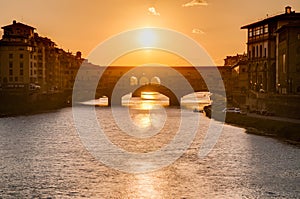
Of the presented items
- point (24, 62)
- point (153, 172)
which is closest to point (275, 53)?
point (24, 62)

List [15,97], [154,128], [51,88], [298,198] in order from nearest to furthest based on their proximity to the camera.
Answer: [298,198] < [154,128] < [15,97] < [51,88]

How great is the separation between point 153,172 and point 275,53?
A: 4821 cm

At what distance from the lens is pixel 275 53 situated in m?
78.2

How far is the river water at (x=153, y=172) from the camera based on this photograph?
28.8m

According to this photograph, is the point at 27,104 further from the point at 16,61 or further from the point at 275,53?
the point at 275,53

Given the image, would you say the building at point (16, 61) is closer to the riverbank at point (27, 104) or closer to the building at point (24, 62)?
the building at point (24, 62)

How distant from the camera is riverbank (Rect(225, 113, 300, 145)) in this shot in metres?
45.8

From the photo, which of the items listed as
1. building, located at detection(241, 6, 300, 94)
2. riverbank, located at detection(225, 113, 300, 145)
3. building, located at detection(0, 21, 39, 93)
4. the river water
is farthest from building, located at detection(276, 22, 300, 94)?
building, located at detection(0, 21, 39, 93)

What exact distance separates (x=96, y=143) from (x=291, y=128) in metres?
15.0

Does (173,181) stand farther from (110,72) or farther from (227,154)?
(110,72)

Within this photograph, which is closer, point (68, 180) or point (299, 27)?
point (68, 180)

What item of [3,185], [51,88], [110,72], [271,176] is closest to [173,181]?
[271,176]

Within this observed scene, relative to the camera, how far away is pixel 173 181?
31.3m

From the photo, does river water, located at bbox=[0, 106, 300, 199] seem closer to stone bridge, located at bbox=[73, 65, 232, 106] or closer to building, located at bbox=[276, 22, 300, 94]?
building, located at bbox=[276, 22, 300, 94]
